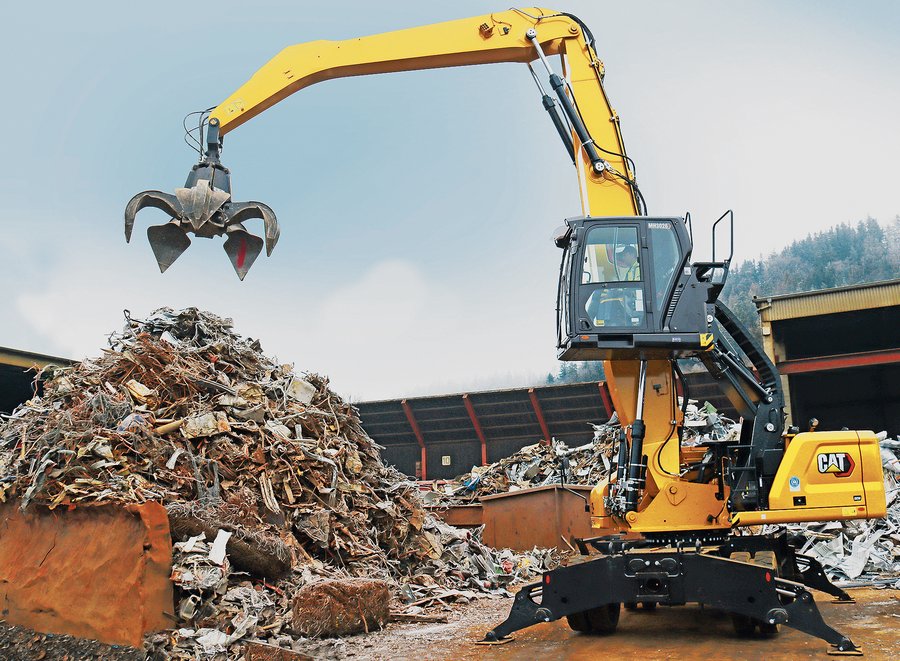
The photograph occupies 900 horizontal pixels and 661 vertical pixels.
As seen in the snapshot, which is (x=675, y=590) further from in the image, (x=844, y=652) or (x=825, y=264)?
→ (x=825, y=264)

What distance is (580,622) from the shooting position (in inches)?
276

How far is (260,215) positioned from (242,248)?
13.7 inches

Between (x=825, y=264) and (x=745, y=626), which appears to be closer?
(x=745, y=626)

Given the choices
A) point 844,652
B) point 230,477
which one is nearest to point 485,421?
point 230,477

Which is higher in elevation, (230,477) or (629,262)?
(629,262)

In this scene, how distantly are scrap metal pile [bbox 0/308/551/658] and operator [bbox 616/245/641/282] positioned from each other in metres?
4.40

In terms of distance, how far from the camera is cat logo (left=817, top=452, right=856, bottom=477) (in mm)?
6773

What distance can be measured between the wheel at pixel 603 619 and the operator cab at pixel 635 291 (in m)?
2.22

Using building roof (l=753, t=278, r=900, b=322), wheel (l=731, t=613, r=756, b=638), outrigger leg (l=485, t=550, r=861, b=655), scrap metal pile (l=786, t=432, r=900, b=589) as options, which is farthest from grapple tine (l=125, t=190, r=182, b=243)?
building roof (l=753, t=278, r=900, b=322)

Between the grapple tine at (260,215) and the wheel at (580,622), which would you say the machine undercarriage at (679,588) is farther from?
the grapple tine at (260,215)

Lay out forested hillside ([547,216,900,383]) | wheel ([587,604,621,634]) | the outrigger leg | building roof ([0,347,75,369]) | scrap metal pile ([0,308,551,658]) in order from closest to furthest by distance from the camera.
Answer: the outrigger leg → wheel ([587,604,621,634]) → scrap metal pile ([0,308,551,658]) → building roof ([0,347,75,369]) → forested hillside ([547,216,900,383])

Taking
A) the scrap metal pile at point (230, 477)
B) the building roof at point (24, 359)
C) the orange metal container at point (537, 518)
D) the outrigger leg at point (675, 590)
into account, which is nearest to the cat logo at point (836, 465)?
the outrigger leg at point (675, 590)

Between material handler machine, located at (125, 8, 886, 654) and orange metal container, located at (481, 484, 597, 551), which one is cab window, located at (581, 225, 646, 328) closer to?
material handler machine, located at (125, 8, 886, 654)

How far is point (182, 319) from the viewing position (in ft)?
36.6
